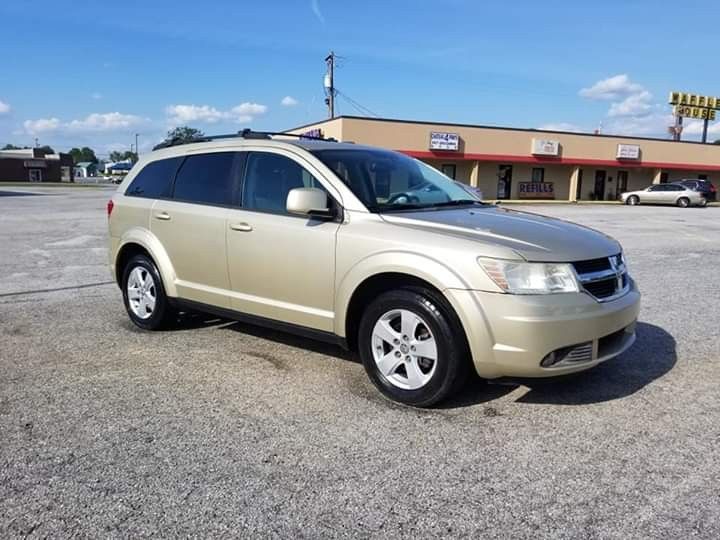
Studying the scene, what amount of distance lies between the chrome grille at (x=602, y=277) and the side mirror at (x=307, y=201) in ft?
5.84

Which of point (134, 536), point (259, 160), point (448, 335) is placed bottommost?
point (134, 536)

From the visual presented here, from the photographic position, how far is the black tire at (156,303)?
5801mm

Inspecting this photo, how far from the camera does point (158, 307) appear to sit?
5840 mm

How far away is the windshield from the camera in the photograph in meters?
4.70

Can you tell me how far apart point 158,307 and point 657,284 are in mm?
6994

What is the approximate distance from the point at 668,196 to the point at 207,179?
40.1 m

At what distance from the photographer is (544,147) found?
4209 centimetres

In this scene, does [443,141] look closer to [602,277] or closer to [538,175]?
[538,175]

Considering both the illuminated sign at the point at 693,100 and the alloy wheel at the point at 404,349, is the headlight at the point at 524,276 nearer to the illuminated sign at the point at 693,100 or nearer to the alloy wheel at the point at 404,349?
the alloy wheel at the point at 404,349

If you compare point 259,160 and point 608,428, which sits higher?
point 259,160

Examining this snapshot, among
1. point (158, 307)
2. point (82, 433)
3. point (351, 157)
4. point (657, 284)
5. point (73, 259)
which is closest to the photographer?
point (82, 433)

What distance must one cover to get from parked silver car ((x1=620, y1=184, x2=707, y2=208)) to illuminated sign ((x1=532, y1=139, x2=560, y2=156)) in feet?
18.8

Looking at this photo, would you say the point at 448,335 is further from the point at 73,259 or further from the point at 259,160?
the point at 73,259

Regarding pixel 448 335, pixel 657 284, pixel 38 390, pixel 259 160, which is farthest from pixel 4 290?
pixel 657 284
